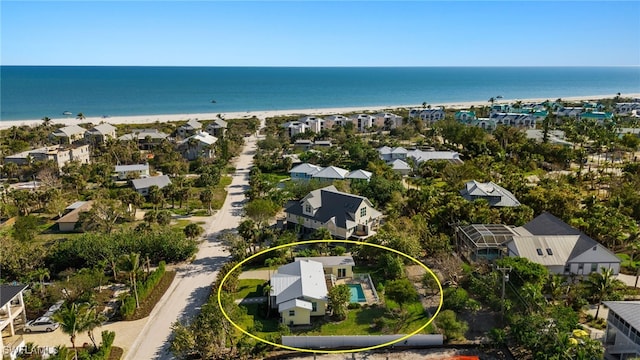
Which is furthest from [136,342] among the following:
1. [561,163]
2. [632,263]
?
[561,163]

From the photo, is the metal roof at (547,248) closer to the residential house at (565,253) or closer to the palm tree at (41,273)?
the residential house at (565,253)

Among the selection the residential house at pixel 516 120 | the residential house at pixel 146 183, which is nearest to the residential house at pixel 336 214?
the residential house at pixel 146 183

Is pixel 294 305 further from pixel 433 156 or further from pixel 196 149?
pixel 196 149

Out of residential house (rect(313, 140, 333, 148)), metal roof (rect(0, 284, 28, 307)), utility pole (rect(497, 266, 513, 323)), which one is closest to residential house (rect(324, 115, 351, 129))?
residential house (rect(313, 140, 333, 148))

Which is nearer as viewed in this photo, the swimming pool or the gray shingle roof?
the swimming pool

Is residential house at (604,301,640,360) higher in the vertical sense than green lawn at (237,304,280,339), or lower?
higher

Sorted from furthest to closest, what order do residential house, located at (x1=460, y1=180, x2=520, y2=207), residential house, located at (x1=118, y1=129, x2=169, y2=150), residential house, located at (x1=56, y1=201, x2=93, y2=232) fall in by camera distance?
residential house, located at (x1=118, y1=129, x2=169, y2=150), residential house, located at (x1=460, y1=180, x2=520, y2=207), residential house, located at (x1=56, y1=201, x2=93, y2=232)

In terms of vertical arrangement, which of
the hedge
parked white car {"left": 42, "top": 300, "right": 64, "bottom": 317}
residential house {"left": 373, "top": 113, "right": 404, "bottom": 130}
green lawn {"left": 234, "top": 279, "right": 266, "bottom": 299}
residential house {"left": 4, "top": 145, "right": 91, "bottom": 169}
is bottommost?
green lawn {"left": 234, "top": 279, "right": 266, "bottom": 299}

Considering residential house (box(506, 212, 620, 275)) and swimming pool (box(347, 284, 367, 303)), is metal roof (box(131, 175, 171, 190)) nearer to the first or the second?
swimming pool (box(347, 284, 367, 303))

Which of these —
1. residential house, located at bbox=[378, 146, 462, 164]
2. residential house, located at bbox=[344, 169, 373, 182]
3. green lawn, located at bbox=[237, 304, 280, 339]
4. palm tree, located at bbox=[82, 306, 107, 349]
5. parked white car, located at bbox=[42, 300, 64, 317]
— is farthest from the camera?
residential house, located at bbox=[378, 146, 462, 164]
